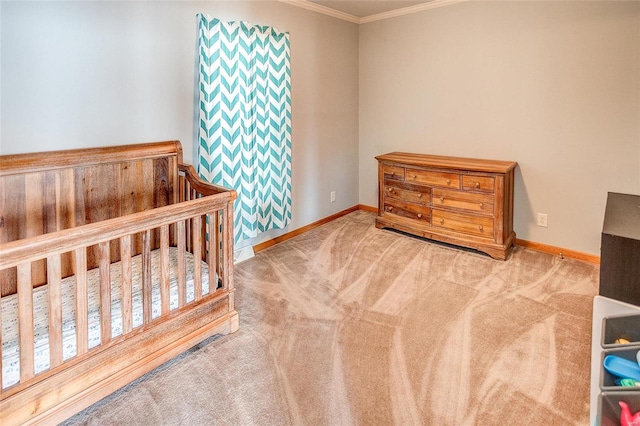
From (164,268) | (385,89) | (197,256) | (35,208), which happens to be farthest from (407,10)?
(35,208)

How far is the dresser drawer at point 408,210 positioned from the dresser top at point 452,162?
41 cm

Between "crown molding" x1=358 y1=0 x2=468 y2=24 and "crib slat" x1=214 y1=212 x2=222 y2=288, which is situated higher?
"crown molding" x1=358 y1=0 x2=468 y2=24

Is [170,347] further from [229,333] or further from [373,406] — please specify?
[373,406]

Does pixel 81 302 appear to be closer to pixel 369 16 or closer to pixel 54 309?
pixel 54 309

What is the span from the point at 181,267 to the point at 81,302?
1.52ft

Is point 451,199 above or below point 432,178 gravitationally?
below

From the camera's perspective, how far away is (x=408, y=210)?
3840 mm

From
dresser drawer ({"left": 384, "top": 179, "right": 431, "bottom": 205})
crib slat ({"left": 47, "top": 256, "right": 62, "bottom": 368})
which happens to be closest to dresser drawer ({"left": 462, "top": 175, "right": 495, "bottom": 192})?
dresser drawer ({"left": 384, "top": 179, "right": 431, "bottom": 205})

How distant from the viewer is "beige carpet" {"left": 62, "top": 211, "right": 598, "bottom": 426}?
168 cm

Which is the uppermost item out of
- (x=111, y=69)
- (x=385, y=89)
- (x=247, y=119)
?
(x=385, y=89)

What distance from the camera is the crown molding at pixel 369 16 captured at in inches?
143

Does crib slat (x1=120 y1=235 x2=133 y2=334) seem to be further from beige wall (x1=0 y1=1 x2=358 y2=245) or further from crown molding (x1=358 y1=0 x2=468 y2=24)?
crown molding (x1=358 y1=0 x2=468 y2=24)

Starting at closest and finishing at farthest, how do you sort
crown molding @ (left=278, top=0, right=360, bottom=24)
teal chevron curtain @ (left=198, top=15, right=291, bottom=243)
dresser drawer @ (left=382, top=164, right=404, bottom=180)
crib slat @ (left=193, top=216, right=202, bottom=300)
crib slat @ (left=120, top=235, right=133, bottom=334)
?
crib slat @ (left=120, top=235, right=133, bottom=334) → crib slat @ (left=193, top=216, right=202, bottom=300) → teal chevron curtain @ (left=198, top=15, right=291, bottom=243) → crown molding @ (left=278, top=0, right=360, bottom=24) → dresser drawer @ (left=382, top=164, right=404, bottom=180)

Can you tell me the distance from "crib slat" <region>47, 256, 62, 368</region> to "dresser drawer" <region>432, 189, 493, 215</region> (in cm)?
295
